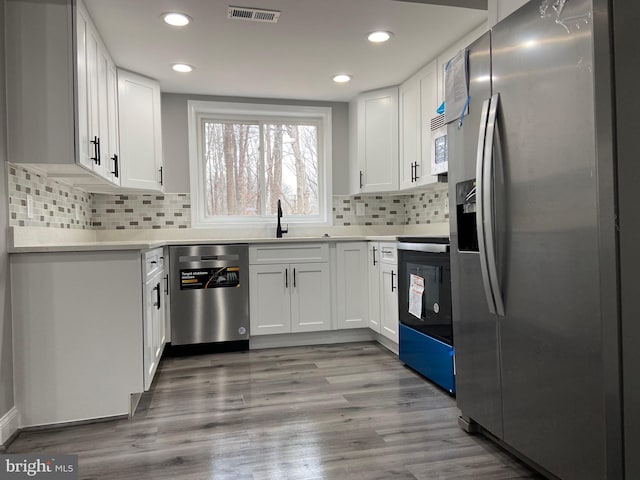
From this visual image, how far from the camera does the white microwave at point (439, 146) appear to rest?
3.17 metres

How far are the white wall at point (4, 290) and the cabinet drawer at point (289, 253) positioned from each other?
1.82 metres

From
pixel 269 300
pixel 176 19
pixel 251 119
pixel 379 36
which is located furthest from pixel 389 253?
pixel 176 19

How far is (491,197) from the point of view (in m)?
1.74

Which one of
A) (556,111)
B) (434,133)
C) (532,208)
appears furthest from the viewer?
(434,133)

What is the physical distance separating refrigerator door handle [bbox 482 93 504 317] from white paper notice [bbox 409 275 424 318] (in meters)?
1.07

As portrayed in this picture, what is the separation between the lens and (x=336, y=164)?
454 centimetres

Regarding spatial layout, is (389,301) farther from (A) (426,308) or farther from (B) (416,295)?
(A) (426,308)

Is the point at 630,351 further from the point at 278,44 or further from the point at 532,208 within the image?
the point at 278,44

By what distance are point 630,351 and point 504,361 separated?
1.94 ft

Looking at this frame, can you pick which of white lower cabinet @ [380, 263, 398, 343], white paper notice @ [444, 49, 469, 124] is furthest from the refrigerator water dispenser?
white lower cabinet @ [380, 263, 398, 343]

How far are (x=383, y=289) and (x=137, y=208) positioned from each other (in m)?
2.29

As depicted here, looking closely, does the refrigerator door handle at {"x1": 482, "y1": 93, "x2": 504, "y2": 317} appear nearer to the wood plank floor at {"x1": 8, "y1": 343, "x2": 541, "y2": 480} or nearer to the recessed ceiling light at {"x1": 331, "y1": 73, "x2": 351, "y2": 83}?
the wood plank floor at {"x1": 8, "y1": 343, "x2": 541, "y2": 480}

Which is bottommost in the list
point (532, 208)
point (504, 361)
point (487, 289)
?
point (504, 361)

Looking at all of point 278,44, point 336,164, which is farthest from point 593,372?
point 336,164
